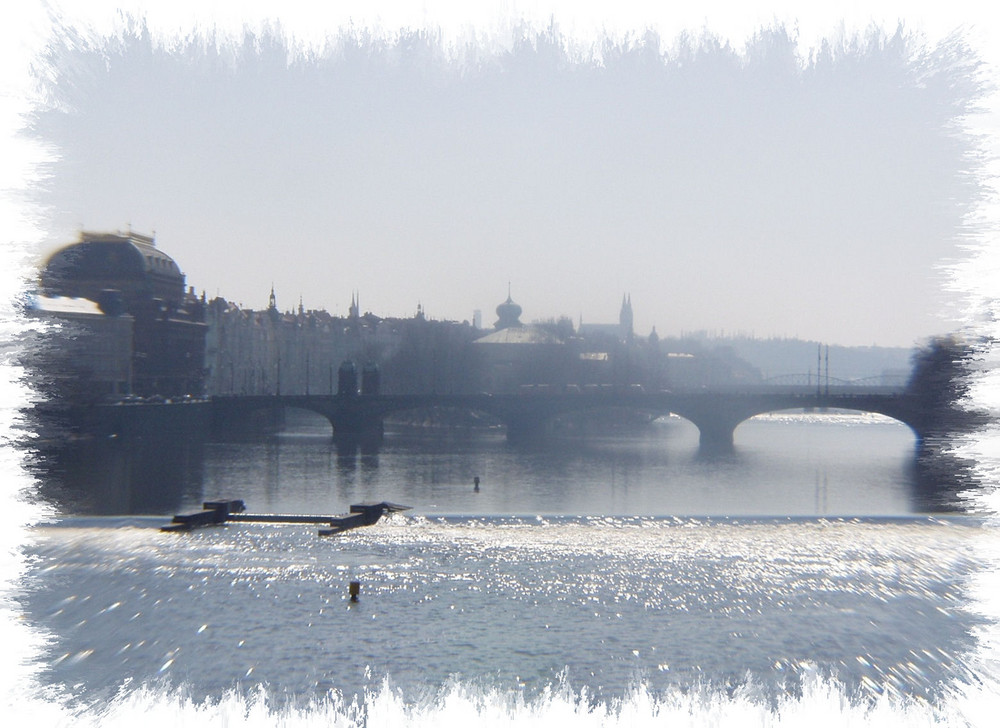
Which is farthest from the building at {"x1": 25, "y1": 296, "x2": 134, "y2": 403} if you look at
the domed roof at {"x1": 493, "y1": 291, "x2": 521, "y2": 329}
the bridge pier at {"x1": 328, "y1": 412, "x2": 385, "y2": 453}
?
the domed roof at {"x1": 493, "y1": 291, "x2": 521, "y2": 329}

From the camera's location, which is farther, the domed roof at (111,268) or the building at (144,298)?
the building at (144,298)

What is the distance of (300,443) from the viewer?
63.4 metres

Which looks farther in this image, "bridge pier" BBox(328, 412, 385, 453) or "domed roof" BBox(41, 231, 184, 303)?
"bridge pier" BBox(328, 412, 385, 453)

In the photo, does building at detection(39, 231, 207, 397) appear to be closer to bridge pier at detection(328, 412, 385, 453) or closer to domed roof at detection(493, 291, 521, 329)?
bridge pier at detection(328, 412, 385, 453)

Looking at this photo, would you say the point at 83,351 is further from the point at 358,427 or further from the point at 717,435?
the point at 717,435

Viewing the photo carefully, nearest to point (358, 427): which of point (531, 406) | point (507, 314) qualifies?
point (531, 406)

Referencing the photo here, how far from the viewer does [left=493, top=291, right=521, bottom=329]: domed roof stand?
153375 mm

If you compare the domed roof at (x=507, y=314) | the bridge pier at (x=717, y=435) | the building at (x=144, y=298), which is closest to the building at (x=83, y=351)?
the building at (x=144, y=298)

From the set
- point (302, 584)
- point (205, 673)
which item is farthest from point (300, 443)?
point (205, 673)

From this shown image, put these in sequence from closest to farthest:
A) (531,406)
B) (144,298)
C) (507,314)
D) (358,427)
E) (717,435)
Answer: (717,435), (531,406), (358,427), (144,298), (507,314)

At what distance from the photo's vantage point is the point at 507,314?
154 meters

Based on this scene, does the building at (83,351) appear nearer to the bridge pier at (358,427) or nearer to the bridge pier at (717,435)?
the bridge pier at (358,427)

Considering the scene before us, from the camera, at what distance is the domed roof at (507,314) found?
153375 mm

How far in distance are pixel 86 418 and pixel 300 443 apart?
15437 mm
